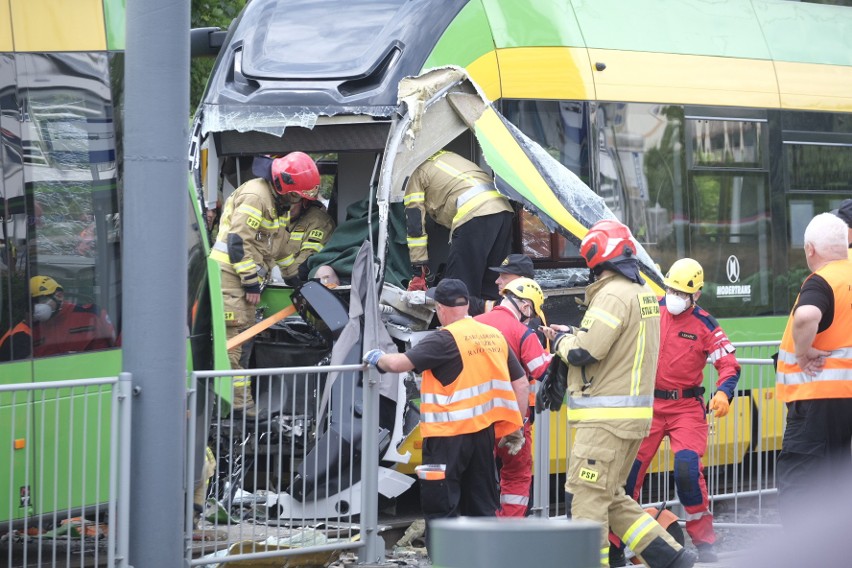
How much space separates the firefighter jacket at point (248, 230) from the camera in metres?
10.2

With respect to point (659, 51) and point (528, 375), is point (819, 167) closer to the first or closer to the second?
point (659, 51)

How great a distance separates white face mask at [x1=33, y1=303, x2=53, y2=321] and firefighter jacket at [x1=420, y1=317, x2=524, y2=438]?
81.3 inches

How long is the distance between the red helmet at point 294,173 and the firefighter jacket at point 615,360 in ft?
10.6

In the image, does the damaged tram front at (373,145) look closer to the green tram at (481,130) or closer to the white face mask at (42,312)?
the green tram at (481,130)

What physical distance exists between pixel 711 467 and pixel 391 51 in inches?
140

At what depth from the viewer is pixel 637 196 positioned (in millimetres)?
11023

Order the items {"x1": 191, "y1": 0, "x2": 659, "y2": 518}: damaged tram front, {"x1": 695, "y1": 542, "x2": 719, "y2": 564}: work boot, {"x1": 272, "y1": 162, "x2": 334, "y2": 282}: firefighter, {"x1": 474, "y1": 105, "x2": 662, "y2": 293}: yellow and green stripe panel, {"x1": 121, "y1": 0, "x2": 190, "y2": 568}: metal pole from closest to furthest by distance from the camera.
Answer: {"x1": 121, "y1": 0, "x2": 190, "y2": 568}: metal pole, {"x1": 695, "y1": 542, "x2": 719, "y2": 564}: work boot, {"x1": 191, "y1": 0, "x2": 659, "y2": 518}: damaged tram front, {"x1": 474, "y1": 105, "x2": 662, "y2": 293}: yellow and green stripe panel, {"x1": 272, "y1": 162, "x2": 334, "y2": 282}: firefighter

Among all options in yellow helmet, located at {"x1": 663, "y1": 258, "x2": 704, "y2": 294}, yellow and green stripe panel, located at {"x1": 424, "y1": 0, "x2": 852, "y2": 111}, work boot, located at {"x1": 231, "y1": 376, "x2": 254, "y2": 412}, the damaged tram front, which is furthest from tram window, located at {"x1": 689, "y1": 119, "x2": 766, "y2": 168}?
work boot, located at {"x1": 231, "y1": 376, "x2": 254, "y2": 412}

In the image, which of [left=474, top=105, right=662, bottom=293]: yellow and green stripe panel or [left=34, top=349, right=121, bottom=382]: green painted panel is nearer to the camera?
[left=34, top=349, right=121, bottom=382]: green painted panel

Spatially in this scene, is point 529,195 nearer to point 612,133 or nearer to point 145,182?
point 612,133

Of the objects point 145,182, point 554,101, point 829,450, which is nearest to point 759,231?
point 554,101

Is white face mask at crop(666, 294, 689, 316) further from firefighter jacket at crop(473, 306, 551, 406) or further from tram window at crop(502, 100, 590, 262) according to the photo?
tram window at crop(502, 100, 590, 262)

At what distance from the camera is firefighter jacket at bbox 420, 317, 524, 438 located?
26.1 ft

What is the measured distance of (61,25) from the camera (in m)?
7.65
